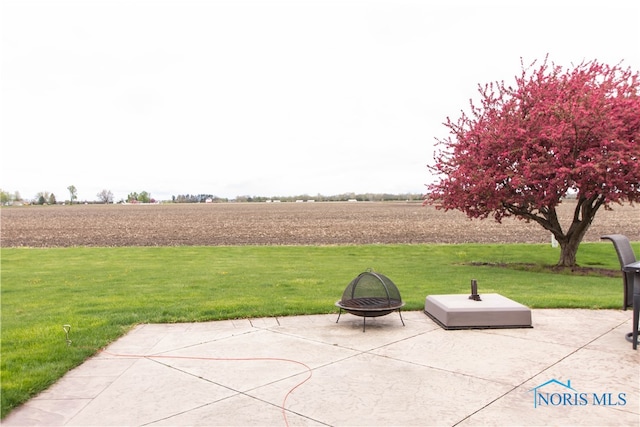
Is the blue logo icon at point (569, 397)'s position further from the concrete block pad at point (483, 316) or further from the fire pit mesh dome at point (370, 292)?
the fire pit mesh dome at point (370, 292)

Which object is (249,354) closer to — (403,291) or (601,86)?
(403,291)

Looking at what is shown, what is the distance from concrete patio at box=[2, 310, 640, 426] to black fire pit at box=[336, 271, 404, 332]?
367 millimetres

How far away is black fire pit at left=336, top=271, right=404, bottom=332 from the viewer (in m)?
7.02

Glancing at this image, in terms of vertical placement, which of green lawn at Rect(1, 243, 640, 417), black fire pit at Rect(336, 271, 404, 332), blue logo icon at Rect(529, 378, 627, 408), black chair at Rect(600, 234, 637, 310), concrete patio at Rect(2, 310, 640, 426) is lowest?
green lawn at Rect(1, 243, 640, 417)

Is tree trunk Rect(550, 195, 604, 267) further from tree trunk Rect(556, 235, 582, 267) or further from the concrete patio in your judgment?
the concrete patio

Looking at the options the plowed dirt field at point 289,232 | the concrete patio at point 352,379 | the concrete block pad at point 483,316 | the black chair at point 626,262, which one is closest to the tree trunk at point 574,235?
the plowed dirt field at point 289,232

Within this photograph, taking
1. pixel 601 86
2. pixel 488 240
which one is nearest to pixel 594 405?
pixel 601 86

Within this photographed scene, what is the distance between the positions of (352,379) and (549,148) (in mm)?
12290

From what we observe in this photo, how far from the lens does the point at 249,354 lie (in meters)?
5.84

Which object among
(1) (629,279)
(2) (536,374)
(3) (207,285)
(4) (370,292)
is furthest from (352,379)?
(3) (207,285)

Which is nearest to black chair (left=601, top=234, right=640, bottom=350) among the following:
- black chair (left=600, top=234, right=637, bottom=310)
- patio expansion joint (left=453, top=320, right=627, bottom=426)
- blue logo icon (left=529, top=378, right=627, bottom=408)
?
black chair (left=600, top=234, right=637, bottom=310)

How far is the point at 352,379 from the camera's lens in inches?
194

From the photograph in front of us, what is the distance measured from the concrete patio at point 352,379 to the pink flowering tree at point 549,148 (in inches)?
300

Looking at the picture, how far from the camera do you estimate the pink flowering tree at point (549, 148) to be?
13375 millimetres
